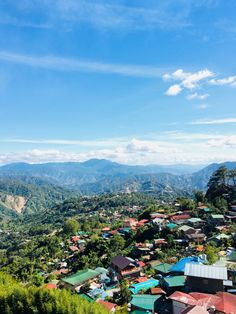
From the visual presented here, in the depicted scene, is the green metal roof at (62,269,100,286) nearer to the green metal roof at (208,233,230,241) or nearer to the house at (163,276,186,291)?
the house at (163,276,186,291)

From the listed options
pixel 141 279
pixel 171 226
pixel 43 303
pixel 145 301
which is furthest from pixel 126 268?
pixel 43 303

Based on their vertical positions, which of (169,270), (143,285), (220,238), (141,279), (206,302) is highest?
(206,302)

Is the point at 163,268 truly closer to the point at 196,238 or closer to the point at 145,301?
the point at 145,301

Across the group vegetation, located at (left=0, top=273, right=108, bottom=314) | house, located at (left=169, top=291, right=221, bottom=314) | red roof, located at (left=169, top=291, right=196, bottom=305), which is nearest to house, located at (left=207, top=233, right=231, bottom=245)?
house, located at (left=169, top=291, right=221, bottom=314)

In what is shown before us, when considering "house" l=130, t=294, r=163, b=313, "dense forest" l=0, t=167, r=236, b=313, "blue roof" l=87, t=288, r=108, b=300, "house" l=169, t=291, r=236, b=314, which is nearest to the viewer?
"house" l=169, t=291, r=236, b=314

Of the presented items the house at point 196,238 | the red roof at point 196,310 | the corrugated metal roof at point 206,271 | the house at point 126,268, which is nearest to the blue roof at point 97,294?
the house at point 126,268

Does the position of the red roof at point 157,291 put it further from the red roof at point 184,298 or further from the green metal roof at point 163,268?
the green metal roof at point 163,268
